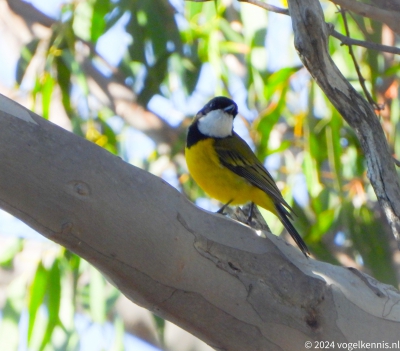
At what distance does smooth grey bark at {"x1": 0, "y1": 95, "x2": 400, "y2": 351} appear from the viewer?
1.66 m

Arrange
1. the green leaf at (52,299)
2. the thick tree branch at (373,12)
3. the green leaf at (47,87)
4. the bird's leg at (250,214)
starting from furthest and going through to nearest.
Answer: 1. the green leaf at (47,87)
2. the green leaf at (52,299)
3. the bird's leg at (250,214)
4. the thick tree branch at (373,12)

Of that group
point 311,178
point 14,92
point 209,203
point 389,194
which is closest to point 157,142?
point 209,203

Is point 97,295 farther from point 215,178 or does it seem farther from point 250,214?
point 250,214

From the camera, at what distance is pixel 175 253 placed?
1.80m

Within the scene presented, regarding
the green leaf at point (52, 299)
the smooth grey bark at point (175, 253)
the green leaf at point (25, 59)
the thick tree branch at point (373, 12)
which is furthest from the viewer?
the green leaf at point (25, 59)

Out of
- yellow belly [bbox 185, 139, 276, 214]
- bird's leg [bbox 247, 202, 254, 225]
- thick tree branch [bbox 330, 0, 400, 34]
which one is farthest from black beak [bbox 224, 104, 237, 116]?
thick tree branch [bbox 330, 0, 400, 34]

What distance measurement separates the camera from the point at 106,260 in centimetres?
172

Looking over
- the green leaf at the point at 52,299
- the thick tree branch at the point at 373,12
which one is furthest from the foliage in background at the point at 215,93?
the thick tree branch at the point at 373,12

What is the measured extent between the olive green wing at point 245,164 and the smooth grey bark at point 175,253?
1.01m

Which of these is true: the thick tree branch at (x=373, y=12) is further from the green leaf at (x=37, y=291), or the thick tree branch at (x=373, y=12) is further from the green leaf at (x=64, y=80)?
the green leaf at (x=64, y=80)

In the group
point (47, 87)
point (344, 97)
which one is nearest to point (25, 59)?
point (47, 87)

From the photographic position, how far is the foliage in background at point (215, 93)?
12.5 ft

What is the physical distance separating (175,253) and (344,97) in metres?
0.83

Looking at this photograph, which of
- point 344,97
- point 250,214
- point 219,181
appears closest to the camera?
point 344,97
